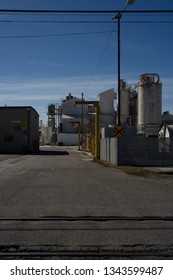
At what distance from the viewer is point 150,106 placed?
6103cm

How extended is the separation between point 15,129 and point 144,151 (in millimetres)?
35043

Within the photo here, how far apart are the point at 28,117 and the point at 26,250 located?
5769 centimetres

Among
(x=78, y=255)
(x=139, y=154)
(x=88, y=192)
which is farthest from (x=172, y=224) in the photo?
(x=139, y=154)

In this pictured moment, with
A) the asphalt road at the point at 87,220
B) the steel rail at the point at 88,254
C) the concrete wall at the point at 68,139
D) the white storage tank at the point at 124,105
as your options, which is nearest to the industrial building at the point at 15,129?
the white storage tank at the point at 124,105

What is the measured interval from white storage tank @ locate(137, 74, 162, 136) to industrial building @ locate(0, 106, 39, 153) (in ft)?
50.3

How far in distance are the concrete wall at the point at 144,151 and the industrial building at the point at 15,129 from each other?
111 feet

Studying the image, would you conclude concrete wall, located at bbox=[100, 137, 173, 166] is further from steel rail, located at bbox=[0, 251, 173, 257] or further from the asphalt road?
steel rail, located at bbox=[0, 251, 173, 257]

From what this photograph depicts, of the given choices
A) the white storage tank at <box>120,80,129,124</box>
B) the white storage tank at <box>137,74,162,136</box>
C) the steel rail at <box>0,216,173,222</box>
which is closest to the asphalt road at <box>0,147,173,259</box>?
the steel rail at <box>0,216,173,222</box>

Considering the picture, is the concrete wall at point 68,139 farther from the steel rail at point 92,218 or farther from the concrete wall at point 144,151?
the steel rail at point 92,218

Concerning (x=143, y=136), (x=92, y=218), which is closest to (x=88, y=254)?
(x=92, y=218)

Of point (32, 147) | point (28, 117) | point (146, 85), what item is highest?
point (146, 85)
